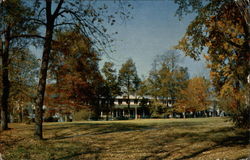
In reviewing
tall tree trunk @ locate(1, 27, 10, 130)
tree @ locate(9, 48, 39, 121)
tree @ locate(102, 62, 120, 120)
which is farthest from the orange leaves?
tall tree trunk @ locate(1, 27, 10, 130)

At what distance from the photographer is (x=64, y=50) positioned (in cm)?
1302

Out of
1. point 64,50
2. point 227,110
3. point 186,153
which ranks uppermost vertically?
point 64,50

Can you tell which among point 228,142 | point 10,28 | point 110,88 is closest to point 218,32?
point 228,142

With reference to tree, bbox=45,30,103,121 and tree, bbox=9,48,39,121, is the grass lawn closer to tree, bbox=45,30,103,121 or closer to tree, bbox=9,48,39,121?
Answer: tree, bbox=9,48,39,121

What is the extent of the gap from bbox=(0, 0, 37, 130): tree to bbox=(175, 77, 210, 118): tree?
31.4 m

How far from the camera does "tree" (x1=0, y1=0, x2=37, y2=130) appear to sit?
356 inches

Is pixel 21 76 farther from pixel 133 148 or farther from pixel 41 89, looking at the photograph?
pixel 133 148

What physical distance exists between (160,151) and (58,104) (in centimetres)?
2089

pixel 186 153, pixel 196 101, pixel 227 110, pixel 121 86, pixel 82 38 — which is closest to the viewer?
pixel 186 153

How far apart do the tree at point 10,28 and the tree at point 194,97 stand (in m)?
31.4

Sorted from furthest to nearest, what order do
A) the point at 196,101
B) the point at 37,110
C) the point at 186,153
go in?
the point at 196,101, the point at 37,110, the point at 186,153

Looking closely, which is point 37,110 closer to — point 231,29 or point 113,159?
point 113,159

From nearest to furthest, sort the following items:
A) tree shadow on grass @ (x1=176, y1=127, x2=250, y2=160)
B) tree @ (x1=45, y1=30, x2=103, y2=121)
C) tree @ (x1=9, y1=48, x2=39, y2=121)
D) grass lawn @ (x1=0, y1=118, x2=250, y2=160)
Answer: grass lawn @ (x1=0, y1=118, x2=250, y2=160) → tree shadow on grass @ (x1=176, y1=127, x2=250, y2=160) → tree @ (x1=9, y1=48, x2=39, y2=121) → tree @ (x1=45, y1=30, x2=103, y2=121)

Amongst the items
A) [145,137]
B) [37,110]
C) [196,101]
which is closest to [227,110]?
[145,137]
